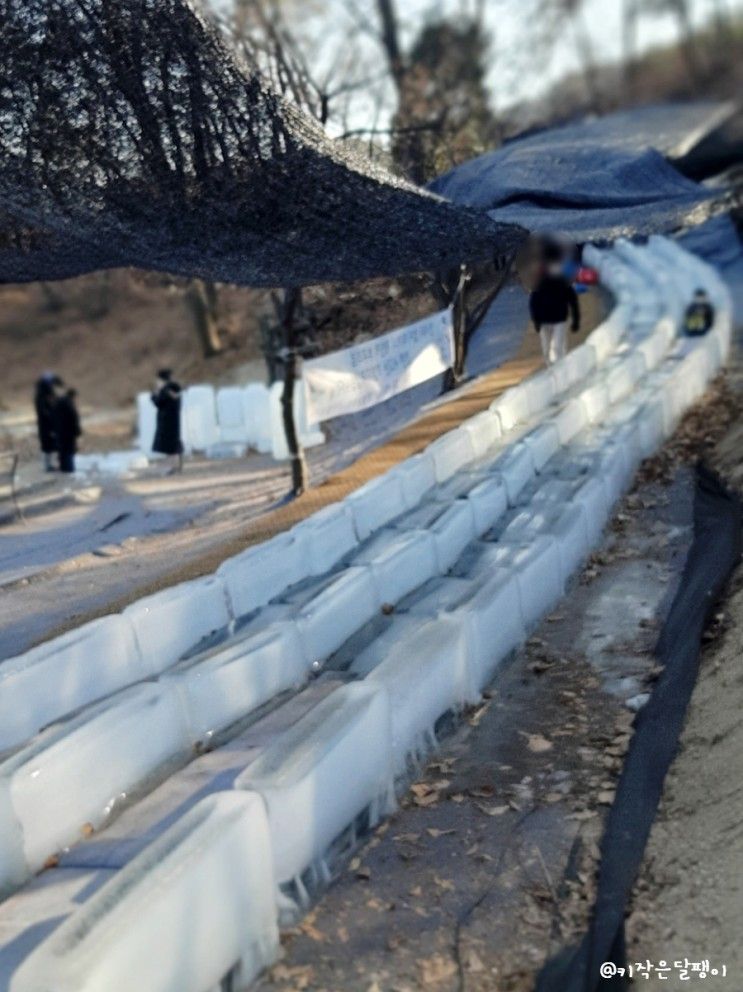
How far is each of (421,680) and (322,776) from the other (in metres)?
1.26

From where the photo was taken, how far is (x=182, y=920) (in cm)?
439

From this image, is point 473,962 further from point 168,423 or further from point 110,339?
point 110,339

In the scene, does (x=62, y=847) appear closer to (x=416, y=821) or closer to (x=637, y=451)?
(x=416, y=821)

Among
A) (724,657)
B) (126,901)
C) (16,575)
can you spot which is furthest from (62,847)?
(16,575)

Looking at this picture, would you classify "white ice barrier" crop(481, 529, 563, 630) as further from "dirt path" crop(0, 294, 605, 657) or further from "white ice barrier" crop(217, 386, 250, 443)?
"white ice barrier" crop(217, 386, 250, 443)

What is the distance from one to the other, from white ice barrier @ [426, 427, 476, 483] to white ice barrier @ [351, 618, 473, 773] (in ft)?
13.0

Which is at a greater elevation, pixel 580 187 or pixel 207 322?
pixel 580 187

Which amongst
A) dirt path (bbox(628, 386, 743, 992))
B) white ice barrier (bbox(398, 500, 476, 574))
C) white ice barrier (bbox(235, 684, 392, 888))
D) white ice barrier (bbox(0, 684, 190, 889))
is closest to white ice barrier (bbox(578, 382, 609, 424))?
white ice barrier (bbox(398, 500, 476, 574))

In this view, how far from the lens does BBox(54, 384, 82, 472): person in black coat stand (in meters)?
17.5

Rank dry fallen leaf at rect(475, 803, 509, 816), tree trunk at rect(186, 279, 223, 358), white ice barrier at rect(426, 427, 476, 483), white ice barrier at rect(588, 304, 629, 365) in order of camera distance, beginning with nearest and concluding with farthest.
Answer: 1. dry fallen leaf at rect(475, 803, 509, 816)
2. white ice barrier at rect(426, 427, 476, 483)
3. white ice barrier at rect(588, 304, 629, 365)
4. tree trunk at rect(186, 279, 223, 358)

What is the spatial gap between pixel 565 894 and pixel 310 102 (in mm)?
14796

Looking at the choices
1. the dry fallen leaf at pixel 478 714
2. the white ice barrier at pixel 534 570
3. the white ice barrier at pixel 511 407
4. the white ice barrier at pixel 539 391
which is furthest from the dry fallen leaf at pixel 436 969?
the white ice barrier at pixel 539 391

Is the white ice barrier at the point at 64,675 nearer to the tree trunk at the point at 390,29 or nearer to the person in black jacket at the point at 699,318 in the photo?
the person in black jacket at the point at 699,318

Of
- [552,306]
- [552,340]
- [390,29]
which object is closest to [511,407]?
[552,306]
